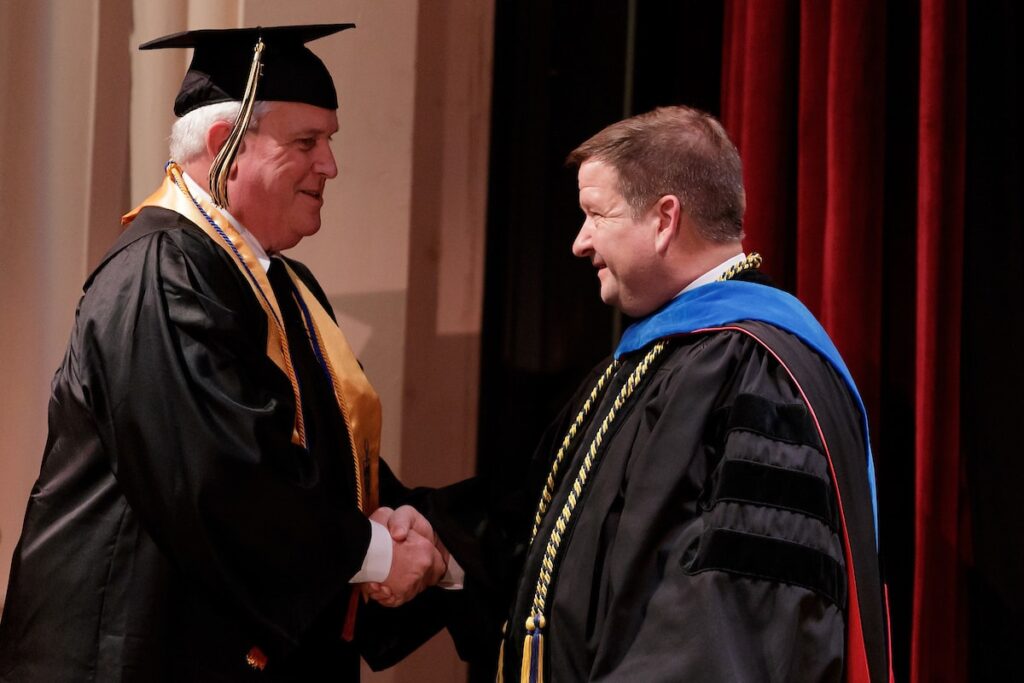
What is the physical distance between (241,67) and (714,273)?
3.75ft

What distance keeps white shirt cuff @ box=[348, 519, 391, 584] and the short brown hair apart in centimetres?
89

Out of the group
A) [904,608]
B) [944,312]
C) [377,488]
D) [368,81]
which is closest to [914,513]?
[904,608]

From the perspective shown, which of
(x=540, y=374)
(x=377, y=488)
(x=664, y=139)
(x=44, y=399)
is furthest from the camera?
(x=540, y=374)

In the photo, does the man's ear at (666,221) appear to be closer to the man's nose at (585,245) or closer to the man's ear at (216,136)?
the man's nose at (585,245)

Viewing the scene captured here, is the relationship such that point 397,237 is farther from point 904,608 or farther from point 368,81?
point 904,608

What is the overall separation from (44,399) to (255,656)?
1.28m

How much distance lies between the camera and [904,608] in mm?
2822

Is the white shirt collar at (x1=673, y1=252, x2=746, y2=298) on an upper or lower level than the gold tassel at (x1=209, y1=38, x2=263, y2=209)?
lower

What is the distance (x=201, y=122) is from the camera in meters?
2.71

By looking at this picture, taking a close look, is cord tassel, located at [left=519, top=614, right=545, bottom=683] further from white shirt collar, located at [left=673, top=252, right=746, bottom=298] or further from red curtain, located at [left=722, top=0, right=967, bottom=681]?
red curtain, located at [left=722, top=0, right=967, bottom=681]

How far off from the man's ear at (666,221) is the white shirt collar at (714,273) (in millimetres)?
90

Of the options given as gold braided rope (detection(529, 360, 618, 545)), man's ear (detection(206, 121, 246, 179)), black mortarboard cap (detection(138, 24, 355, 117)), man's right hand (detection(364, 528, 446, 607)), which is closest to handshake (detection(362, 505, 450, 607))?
man's right hand (detection(364, 528, 446, 607))

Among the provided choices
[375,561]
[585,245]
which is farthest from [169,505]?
[585,245]

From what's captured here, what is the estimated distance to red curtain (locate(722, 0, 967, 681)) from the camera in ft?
8.70
